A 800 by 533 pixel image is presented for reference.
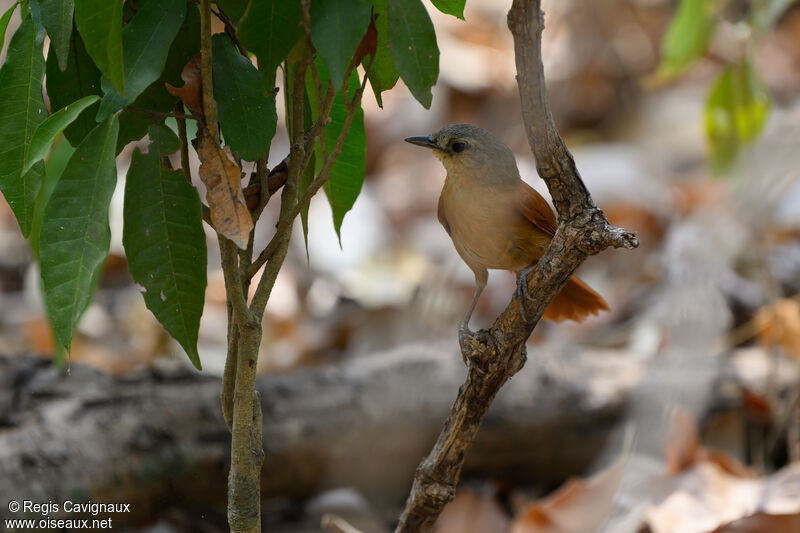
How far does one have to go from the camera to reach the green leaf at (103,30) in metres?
1.23

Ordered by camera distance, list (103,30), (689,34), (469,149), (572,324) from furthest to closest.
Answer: (572,324) < (689,34) < (469,149) < (103,30)

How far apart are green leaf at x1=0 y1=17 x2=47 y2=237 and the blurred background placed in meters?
0.62

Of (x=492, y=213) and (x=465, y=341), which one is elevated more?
(x=492, y=213)

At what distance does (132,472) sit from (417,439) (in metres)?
1.14

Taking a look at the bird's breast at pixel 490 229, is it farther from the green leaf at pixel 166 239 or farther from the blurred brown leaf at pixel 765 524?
the blurred brown leaf at pixel 765 524

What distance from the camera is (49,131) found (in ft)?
4.28

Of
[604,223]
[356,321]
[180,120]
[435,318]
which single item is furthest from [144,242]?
[356,321]

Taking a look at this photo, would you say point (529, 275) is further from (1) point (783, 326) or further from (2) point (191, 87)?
(1) point (783, 326)

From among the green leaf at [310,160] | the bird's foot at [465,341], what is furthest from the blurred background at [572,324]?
the bird's foot at [465,341]

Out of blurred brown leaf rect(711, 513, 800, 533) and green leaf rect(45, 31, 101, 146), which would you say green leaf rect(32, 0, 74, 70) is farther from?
blurred brown leaf rect(711, 513, 800, 533)

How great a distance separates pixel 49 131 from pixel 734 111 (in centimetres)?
339

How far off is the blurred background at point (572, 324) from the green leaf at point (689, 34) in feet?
0.75

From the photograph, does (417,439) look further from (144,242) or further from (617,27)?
(617,27)

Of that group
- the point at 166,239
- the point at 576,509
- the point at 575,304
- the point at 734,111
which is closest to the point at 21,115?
the point at 166,239
